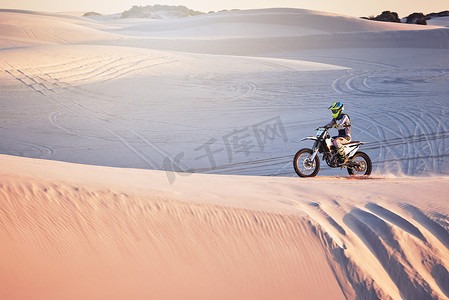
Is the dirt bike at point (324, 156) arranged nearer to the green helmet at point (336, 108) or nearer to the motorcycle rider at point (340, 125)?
the motorcycle rider at point (340, 125)

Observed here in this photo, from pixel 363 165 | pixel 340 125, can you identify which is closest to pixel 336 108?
pixel 340 125

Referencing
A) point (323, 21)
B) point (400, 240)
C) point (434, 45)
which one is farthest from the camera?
point (323, 21)

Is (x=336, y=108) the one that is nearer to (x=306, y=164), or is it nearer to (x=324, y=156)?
(x=324, y=156)

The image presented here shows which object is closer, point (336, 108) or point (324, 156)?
point (336, 108)

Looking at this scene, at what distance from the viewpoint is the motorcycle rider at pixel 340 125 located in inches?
275

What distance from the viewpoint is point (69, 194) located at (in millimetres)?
3688

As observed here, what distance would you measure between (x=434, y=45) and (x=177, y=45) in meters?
19.6

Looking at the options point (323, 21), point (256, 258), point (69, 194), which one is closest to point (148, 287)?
point (256, 258)

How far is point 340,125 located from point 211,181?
2.76 metres

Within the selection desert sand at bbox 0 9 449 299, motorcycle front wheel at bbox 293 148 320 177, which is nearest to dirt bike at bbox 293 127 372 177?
motorcycle front wheel at bbox 293 148 320 177

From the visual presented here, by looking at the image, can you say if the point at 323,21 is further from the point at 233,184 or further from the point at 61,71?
the point at 233,184

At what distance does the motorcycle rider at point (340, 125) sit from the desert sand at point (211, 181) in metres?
0.57

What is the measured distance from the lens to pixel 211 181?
565 centimetres

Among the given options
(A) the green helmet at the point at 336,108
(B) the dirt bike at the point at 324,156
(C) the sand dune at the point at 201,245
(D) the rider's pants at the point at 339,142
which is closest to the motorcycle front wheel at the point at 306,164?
(B) the dirt bike at the point at 324,156
